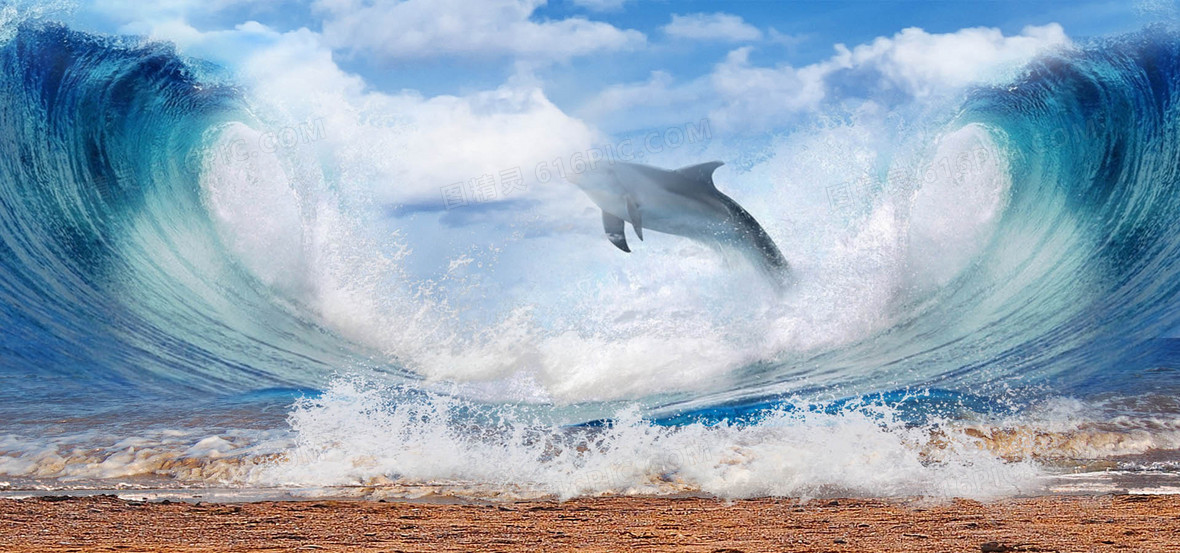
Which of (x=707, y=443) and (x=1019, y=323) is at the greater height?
(x=1019, y=323)

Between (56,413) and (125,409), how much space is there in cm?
62

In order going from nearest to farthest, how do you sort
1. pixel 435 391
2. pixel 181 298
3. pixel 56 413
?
pixel 56 413, pixel 435 391, pixel 181 298

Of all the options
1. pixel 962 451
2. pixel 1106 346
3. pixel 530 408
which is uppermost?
pixel 1106 346

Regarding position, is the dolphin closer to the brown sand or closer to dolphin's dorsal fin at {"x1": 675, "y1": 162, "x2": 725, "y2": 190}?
dolphin's dorsal fin at {"x1": 675, "y1": 162, "x2": 725, "y2": 190}

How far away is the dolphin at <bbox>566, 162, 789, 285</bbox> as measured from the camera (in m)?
9.39

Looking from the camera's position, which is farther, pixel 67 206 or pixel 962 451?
pixel 67 206

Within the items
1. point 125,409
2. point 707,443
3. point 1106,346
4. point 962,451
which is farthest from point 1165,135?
point 125,409

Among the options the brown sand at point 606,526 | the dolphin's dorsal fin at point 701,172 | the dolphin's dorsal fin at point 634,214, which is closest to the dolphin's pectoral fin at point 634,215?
the dolphin's dorsal fin at point 634,214

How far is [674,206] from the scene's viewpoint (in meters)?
9.49

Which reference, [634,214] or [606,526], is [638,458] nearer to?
[606,526]

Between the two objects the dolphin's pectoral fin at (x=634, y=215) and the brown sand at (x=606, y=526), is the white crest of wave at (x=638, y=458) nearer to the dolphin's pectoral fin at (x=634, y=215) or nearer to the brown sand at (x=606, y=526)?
the brown sand at (x=606, y=526)

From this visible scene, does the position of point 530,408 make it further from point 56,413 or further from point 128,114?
point 128,114

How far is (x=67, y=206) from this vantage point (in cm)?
1098

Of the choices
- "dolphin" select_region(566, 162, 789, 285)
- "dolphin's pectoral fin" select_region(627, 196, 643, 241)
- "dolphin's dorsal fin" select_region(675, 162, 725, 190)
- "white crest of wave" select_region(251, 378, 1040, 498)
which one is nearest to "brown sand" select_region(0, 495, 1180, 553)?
"white crest of wave" select_region(251, 378, 1040, 498)
